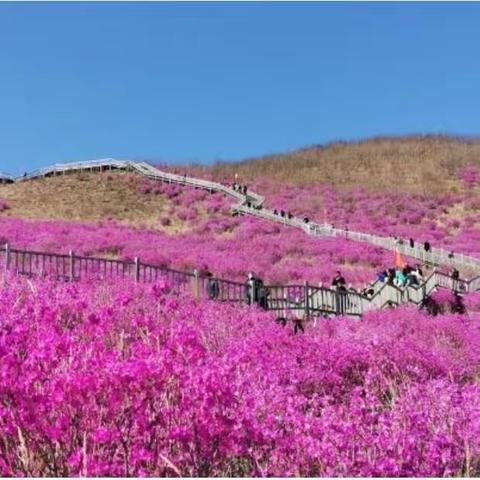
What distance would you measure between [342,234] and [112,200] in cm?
2118

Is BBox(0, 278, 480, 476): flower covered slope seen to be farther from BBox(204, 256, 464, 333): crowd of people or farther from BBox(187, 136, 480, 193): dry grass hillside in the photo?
BBox(187, 136, 480, 193): dry grass hillside

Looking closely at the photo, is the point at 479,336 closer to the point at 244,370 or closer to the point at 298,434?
the point at 244,370

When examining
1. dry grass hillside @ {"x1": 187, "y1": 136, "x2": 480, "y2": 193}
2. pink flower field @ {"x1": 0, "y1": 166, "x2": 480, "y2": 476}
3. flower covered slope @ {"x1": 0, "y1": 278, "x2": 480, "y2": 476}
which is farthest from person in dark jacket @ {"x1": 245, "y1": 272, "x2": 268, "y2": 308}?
dry grass hillside @ {"x1": 187, "y1": 136, "x2": 480, "y2": 193}

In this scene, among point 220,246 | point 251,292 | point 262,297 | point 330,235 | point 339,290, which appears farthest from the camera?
point 330,235

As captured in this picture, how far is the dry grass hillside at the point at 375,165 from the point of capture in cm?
6812

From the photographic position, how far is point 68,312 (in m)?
10.4

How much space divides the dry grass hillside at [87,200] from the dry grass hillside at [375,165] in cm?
1243

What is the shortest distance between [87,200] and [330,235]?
2184 cm

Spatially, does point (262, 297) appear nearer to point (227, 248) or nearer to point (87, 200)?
point (227, 248)

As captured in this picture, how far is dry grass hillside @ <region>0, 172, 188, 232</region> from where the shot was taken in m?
52.2

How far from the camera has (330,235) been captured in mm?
44094

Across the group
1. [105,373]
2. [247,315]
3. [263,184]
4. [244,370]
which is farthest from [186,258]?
[263,184]

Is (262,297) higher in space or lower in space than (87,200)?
lower

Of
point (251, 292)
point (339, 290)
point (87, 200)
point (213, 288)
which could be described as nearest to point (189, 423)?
point (213, 288)
